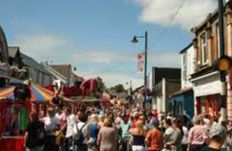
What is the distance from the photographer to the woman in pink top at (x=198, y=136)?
13668 mm

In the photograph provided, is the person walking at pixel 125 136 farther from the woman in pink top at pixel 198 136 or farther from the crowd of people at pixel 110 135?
the woman in pink top at pixel 198 136

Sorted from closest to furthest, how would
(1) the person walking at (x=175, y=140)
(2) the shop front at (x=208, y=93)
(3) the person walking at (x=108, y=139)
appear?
(3) the person walking at (x=108, y=139) → (1) the person walking at (x=175, y=140) → (2) the shop front at (x=208, y=93)

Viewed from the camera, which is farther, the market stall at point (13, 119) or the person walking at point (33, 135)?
the market stall at point (13, 119)

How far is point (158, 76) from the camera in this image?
59844 mm

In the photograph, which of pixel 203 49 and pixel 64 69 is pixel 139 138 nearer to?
pixel 203 49

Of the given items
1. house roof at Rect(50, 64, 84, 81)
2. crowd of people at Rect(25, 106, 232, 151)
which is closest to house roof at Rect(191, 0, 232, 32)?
crowd of people at Rect(25, 106, 232, 151)

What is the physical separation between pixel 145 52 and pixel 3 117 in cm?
2265

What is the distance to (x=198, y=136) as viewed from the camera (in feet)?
44.9

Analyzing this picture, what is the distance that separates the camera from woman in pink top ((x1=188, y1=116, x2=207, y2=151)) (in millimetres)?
13668

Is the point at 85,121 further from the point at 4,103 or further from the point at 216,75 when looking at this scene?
the point at 216,75

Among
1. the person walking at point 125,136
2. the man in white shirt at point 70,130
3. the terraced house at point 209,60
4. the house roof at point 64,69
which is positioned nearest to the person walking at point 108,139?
the man in white shirt at point 70,130

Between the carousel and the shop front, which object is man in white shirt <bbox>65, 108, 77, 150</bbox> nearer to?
the carousel

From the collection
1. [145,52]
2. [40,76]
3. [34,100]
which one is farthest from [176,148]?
[40,76]

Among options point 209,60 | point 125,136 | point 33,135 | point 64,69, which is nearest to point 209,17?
point 209,60
